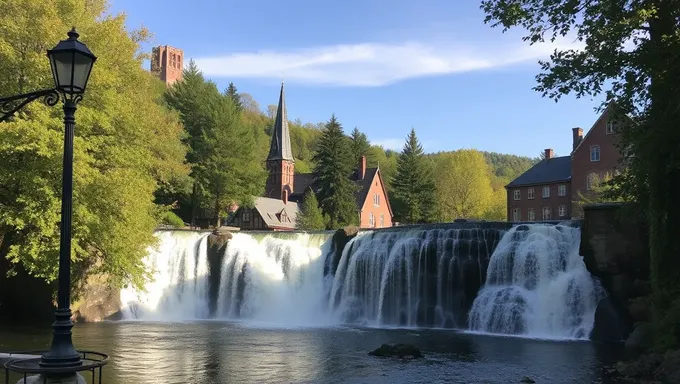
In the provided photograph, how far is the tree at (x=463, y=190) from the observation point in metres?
67.5

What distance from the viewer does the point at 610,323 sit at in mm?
20734

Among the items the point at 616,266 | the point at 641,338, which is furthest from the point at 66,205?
the point at 616,266

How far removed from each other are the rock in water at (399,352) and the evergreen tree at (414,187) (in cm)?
4227

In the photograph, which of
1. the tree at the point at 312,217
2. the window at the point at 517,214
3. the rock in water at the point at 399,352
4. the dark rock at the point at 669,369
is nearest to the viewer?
the dark rock at the point at 669,369

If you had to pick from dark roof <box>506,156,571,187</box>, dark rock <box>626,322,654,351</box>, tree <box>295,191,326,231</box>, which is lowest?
dark rock <box>626,322,654,351</box>

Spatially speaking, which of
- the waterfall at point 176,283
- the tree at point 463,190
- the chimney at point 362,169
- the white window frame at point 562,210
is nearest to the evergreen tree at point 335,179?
the chimney at point 362,169

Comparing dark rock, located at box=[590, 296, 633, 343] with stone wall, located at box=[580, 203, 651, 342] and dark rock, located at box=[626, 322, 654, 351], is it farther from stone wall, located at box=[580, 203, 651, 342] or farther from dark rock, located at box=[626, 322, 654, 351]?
dark rock, located at box=[626, 322, 654, 351]

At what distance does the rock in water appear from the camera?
1633 centimetres

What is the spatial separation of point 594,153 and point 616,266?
27928 mm

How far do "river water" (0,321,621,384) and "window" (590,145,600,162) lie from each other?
2929 cm

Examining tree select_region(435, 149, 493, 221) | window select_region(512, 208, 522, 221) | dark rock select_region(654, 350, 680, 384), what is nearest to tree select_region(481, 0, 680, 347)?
dark rock select_region(654, 350, 680, 384)

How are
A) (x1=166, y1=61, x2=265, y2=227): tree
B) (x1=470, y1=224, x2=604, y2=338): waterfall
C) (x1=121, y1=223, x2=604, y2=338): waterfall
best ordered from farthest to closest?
(x1=166, y1=61, x2=265, y2=227): tree
(x1=121, y1=223, x2=604, y2=338): waterfall
(x1=470, y1=224, x2=604, y2=338): waterfall

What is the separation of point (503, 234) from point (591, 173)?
25.8 meters

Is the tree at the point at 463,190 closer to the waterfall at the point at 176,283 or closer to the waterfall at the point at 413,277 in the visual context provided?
the waterfall at the point at 176,283
